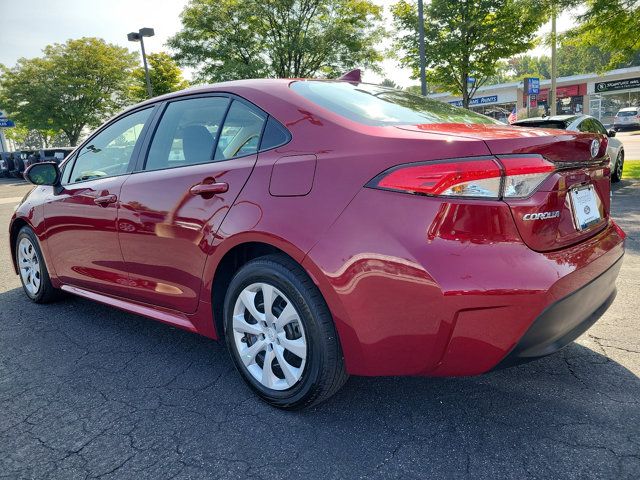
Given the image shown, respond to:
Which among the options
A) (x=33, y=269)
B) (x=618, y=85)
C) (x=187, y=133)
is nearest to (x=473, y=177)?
(x=187, y=133)

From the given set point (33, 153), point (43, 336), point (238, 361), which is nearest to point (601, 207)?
point (238, 361)

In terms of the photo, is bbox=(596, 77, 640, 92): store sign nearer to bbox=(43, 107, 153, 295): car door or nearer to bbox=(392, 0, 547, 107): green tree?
bbox=(392, 0, 547, 107): green tree

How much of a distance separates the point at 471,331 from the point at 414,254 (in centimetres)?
36

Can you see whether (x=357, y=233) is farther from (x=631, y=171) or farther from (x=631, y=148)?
(x=631, y=148)

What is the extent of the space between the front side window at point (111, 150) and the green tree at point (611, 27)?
33.4 ft

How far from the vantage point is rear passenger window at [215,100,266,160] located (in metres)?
2.51

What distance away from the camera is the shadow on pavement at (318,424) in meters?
1.99

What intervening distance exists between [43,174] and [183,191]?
5.75ft

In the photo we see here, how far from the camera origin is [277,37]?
2122 centimetres

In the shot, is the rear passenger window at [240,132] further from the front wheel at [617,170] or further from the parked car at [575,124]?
the front wheel at [617,170]

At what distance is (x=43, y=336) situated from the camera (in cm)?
360

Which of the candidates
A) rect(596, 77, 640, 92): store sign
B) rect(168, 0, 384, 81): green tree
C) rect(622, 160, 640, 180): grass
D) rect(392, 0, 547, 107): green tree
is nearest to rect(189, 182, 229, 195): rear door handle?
rect(622, 160, 640, 180): grass

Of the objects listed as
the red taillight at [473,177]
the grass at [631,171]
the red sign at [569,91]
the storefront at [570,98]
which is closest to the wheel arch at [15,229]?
the red taillight at [473,177]

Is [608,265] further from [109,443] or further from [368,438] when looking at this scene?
[109,443]
